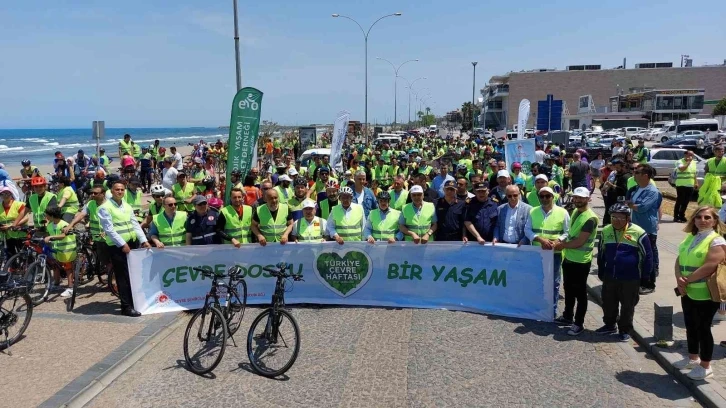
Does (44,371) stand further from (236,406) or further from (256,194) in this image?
(256,194)

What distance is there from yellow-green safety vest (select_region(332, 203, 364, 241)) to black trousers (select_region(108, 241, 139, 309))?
2.98m

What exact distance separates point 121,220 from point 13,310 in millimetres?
1701

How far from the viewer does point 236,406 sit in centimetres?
515

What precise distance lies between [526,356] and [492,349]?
1.27 ft

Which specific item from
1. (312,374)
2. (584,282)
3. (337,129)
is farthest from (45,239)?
(337,129)

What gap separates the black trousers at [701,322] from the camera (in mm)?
5371

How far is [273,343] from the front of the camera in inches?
235

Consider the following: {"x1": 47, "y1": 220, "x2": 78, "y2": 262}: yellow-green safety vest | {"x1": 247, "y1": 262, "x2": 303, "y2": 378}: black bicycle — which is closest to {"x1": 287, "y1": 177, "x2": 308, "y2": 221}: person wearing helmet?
{"x1": 247, "y1": 262, "x2": 303, "y2": 378}: black bicycle

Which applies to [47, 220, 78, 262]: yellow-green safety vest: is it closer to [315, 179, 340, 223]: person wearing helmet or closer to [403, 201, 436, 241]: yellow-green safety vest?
[315, 179, 340, 223]: person wearing helmet

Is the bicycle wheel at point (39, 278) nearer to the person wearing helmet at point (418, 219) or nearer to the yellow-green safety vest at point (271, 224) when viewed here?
the yellow-green safety vest at point (271, 224)

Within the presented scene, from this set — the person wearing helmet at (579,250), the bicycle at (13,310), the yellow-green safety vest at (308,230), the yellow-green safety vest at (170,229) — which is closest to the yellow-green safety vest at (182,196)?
the yellow-green safety vest at (170,229)

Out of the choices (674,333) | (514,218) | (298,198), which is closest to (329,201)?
(298,198)

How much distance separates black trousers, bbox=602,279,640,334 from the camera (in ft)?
21.6

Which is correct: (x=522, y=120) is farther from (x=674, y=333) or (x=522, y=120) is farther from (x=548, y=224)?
(x=674, y=333)
